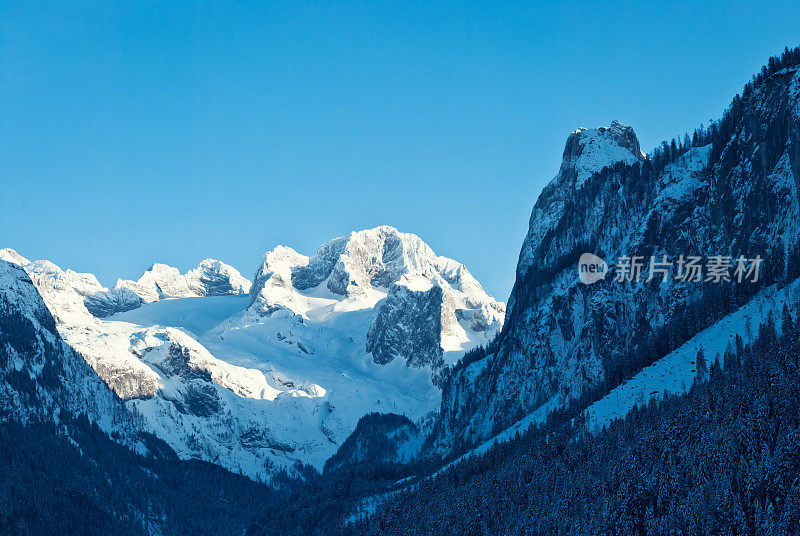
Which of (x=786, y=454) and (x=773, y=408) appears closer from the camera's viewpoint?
(x=786, y=454)

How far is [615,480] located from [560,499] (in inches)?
489

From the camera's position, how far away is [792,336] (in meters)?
198

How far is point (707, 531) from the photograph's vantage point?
152 m

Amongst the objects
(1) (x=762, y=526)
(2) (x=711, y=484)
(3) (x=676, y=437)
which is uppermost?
(3) (x=676, y=437)

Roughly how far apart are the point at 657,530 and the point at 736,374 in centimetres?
4746

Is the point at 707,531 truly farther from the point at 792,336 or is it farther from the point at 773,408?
the point at 792,336

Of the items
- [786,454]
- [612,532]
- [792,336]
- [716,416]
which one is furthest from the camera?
[792,336]

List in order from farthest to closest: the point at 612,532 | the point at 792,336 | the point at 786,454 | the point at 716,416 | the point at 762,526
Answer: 1. the point at 792,336
2. the point at 716,416
3. the point at 612,532
4. the point at 786,454
5. the point at 762,526

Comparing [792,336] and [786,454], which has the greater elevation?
[792,336]

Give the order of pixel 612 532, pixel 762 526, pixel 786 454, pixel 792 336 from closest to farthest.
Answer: pixel 762 526
pixel 786 454
pixel 612 532
pixel 792 336

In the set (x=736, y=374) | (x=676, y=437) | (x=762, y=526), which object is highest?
(x=736, y=374)

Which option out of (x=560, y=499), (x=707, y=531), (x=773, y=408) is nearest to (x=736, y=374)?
(x=773, y=408)

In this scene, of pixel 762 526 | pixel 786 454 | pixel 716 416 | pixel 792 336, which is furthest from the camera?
pixel 792 336

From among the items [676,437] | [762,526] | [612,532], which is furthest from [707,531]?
[676,437]
